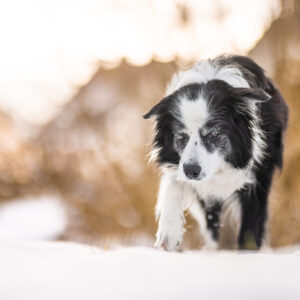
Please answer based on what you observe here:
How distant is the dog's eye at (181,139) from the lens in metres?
3.48

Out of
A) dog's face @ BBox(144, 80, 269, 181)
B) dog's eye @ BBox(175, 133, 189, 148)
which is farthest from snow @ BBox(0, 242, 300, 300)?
dog's eye @ BBox(175, 133, 189, 148)

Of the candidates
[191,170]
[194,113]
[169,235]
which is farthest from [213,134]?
[169,235]

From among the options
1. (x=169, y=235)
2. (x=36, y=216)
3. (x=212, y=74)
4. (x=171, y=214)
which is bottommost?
(x=36, y=216)

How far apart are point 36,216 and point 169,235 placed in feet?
23.4

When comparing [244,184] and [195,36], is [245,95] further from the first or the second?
[195,36]

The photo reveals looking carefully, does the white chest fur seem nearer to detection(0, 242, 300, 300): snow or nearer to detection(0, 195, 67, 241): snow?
detection(0, 242, 300, 300): snow

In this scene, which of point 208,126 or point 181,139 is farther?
point 181,139

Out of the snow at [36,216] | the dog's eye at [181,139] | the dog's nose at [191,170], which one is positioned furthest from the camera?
the snow at [36,216]

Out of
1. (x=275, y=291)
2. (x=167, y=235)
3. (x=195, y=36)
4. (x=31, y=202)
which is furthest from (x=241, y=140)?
(x=31, y=202)

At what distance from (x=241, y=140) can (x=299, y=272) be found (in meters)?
1.74

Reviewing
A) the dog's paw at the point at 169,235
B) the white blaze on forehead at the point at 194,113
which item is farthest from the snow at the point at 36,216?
the white blaze on forehead at the point at 194,113

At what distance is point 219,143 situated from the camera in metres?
3.51

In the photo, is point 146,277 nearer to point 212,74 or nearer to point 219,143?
point 219,143

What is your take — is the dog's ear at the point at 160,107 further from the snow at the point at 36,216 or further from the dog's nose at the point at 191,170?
the snow at the point at 36,216
